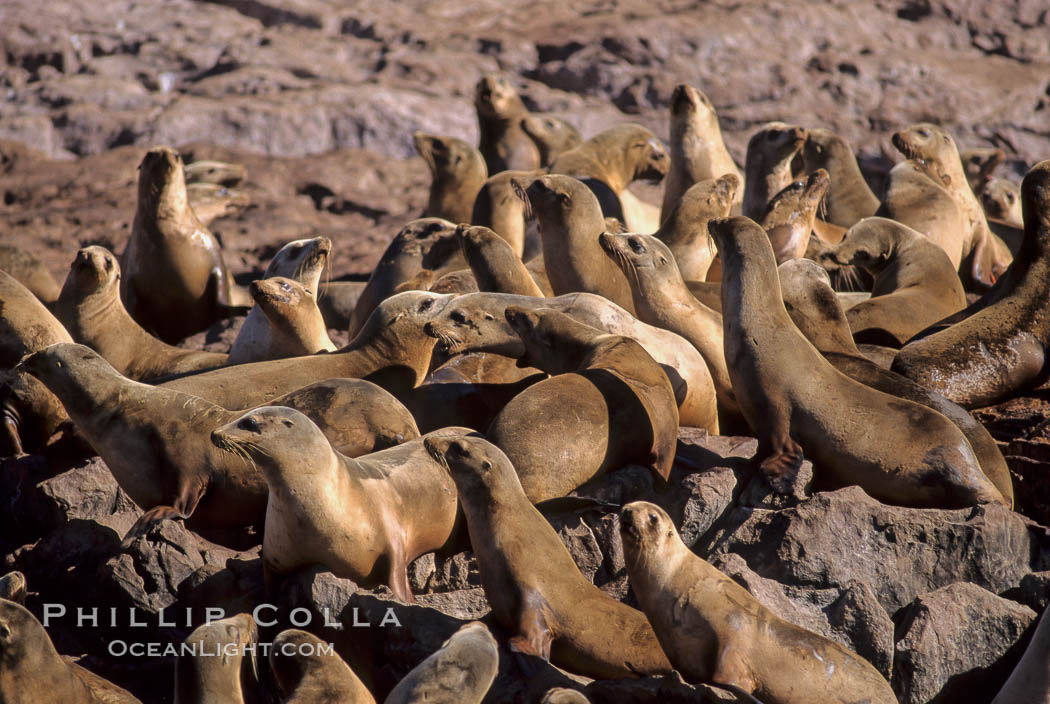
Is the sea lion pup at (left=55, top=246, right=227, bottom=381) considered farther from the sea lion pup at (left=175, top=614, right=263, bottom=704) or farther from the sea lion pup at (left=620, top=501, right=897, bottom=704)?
the sea lion pup at (left=620, top=501, right=897, bottom=704)

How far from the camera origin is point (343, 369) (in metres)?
7.43

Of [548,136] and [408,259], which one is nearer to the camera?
[408,259]

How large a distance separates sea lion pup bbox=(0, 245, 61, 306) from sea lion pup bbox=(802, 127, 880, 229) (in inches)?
263

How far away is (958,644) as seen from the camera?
5.20m

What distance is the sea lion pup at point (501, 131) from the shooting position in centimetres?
1349

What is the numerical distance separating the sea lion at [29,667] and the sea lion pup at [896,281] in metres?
5.54

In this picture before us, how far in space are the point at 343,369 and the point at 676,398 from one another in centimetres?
192

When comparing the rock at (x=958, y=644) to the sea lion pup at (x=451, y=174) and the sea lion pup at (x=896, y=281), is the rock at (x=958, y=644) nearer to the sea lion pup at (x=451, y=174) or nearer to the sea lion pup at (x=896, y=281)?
the sea lion pup at (x=896, y=281)

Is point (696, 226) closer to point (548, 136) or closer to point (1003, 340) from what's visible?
point (1003, 340)

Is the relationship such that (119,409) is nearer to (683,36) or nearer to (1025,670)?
(1025,670)

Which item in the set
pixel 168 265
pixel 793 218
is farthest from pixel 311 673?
pixel 168 265

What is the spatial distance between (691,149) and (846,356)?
474 centimetres

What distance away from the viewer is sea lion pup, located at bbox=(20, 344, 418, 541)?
602 centimetres

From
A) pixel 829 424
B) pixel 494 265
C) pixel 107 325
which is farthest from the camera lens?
pixel 107 325
